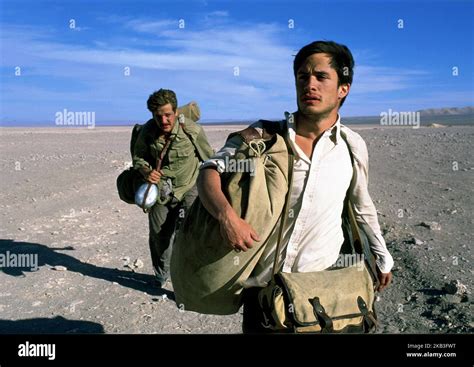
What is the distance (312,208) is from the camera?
243 cm

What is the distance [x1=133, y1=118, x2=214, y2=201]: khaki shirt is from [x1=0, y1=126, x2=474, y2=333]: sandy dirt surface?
1101mm

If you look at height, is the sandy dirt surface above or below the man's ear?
below

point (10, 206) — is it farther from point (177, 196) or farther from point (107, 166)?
point (107, 166)

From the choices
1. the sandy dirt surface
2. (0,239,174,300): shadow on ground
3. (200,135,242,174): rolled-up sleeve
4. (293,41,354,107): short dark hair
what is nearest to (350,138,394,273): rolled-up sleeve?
(293,41,354,107): short dark hair

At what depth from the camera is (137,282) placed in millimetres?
5402

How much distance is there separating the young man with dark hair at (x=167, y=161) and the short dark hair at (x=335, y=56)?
237 cm

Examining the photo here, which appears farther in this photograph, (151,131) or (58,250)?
(58,250)

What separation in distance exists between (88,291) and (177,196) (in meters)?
1.26

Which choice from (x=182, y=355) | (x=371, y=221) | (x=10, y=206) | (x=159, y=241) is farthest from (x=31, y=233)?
(x=371, y=221)

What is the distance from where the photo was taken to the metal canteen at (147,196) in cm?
476

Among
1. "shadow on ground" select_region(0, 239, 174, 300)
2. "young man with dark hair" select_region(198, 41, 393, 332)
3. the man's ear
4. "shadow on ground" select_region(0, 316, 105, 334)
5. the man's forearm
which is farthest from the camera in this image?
"shadow on ground" select_region(0, 239, 174, 300)

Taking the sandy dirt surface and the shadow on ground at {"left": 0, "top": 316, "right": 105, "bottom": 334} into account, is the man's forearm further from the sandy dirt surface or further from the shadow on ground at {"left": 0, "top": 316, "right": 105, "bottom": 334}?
the shadow on ground at {"left": 0, "top": 316, "right": 105, "bottom": 334}

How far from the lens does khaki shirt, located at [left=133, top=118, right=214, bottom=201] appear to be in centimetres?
491

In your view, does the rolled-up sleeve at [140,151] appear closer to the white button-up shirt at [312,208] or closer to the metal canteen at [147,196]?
the metal canteen at [147,196]
